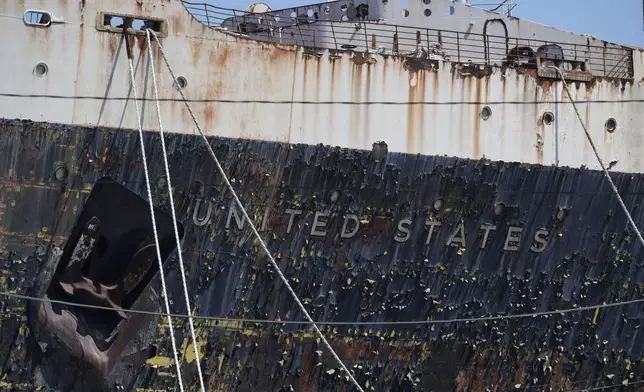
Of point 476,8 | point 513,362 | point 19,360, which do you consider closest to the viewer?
point 19,360

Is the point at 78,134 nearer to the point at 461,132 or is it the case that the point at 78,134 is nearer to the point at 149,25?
the point at 149,25

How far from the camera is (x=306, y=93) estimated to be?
13.2m

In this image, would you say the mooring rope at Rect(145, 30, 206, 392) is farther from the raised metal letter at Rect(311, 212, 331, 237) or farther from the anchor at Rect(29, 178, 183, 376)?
the raised metal letter at Rect(311, 212, 331, 237)

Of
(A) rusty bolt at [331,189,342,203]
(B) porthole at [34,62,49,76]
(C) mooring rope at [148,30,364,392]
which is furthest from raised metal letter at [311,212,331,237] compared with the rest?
(B) porthole at [34,62,49,76]

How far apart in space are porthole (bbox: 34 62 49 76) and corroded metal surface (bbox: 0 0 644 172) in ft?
0.12

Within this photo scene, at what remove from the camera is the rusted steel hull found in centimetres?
1157

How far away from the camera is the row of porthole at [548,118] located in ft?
46.1

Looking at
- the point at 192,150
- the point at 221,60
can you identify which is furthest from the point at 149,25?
the point at 192,150

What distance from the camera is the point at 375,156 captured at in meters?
12.5

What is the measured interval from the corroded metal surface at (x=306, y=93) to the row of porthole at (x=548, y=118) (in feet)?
0.17

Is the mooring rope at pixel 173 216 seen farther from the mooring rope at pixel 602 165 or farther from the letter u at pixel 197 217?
the mooring rope at pixel 602 165

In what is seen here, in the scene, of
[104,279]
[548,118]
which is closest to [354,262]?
[104,279]

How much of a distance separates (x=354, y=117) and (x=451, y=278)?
95.8 inches

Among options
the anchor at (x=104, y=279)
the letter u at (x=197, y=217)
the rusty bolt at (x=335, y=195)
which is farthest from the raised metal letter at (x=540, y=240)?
the anchor at (x=104, y=279)
